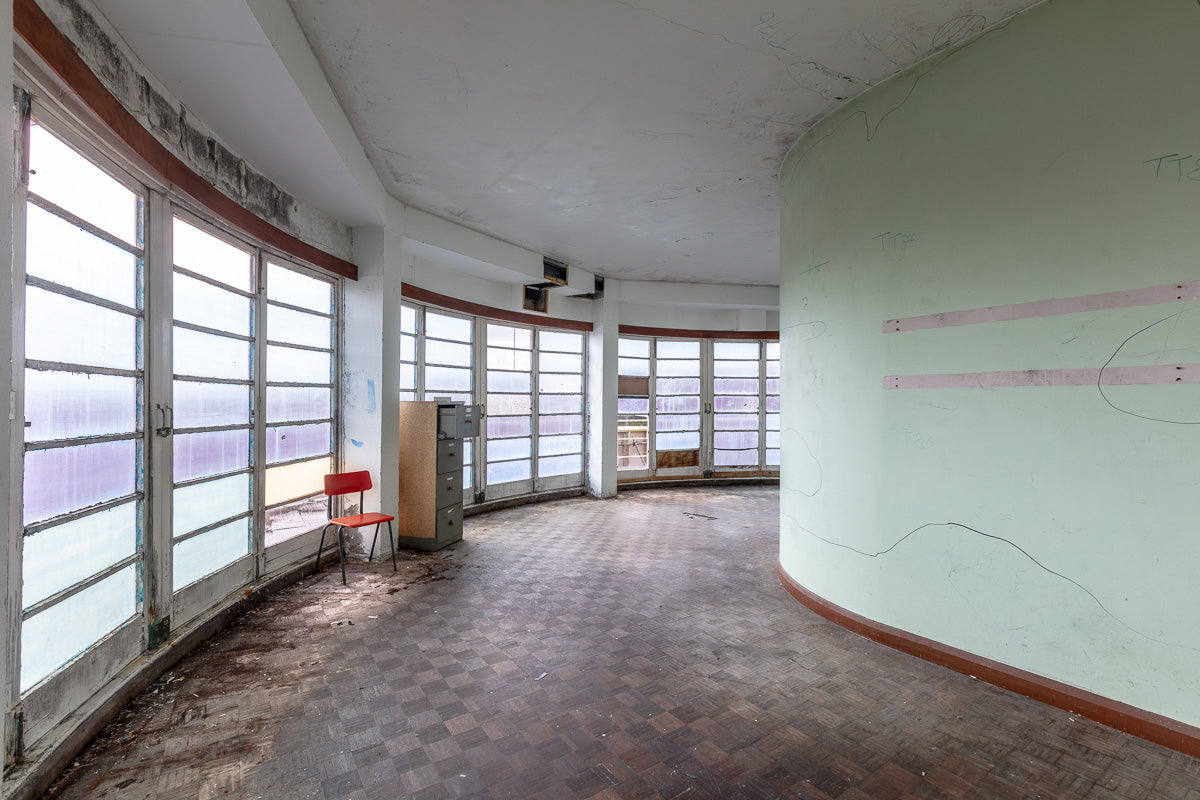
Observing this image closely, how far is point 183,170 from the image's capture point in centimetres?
309

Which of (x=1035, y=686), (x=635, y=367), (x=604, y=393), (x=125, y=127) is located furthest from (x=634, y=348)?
(x=125, y=127)

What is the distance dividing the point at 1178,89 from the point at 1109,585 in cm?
223

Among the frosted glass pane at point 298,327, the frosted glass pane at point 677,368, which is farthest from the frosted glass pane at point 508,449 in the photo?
the frosted glass pane at point 298,327

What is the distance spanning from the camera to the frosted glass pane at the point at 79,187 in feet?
7.26

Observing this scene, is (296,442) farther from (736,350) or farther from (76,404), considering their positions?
(736,350)

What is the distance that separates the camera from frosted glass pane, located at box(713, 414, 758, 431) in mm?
9812

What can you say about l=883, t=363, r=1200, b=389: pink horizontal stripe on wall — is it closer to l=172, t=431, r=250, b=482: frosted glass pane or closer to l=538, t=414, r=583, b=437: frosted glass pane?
l=172, t=431, r=250, b=482: frosted glass pane

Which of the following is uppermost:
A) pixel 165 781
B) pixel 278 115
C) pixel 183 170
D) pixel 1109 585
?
pixel 278 115

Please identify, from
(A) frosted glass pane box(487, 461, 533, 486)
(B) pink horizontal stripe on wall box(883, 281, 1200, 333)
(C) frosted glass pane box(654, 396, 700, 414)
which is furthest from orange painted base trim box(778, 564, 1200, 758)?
(C) frosted glass pane box(654, 396, 700, 414)

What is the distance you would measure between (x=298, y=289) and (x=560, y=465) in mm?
4795

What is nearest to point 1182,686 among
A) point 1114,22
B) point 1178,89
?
point 1178,89

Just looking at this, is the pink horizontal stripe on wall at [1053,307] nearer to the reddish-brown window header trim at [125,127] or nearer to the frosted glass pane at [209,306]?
the reddish-brown window header trim at [125,127]

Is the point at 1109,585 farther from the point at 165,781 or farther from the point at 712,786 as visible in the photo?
the point at 165,781

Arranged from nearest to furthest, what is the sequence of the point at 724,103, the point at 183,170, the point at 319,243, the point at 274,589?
the point at 183,170, the point at 724,103, the point at 274,589, the point at 319,243
